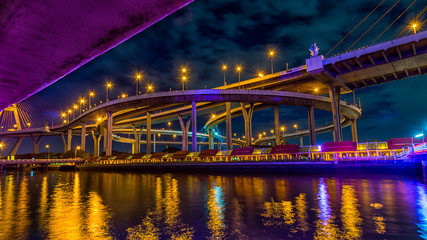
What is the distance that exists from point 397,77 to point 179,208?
49.9 metres

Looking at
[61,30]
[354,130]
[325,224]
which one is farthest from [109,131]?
[354,130]

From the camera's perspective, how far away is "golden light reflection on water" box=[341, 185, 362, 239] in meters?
7.15

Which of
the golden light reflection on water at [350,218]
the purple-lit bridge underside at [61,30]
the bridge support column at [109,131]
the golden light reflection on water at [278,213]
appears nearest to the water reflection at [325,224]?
the golden light reflection on water at [350,218]

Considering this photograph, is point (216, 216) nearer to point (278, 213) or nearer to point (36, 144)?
point (278, 213)

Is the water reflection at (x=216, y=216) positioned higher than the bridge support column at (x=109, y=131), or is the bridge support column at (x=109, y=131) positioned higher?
the bridge support column at (x=109, y=131)

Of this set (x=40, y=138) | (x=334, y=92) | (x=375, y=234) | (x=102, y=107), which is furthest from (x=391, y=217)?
(x=40, y=138)

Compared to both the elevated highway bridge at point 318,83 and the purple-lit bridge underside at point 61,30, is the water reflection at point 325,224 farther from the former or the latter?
the elevated highway bridge at point 318,83

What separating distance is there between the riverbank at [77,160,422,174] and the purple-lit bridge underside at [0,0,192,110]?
27318 millimetres

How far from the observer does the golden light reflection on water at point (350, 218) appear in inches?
281

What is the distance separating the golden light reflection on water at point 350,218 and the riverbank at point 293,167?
13.9 m

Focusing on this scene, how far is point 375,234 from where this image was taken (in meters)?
7.09

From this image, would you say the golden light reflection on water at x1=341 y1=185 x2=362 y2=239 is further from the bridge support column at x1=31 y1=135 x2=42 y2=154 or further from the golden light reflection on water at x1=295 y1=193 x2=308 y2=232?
the bridge support column at x1=31 y1=135 x2=42 y2=154

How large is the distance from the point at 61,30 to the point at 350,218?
9586 mm

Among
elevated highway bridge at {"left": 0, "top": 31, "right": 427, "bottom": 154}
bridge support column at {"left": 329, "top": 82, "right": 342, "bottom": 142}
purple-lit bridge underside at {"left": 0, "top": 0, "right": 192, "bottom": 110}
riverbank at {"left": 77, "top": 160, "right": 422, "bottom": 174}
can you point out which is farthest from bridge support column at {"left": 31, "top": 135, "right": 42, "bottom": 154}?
purple-lit bridge underside at {"left": 0, "top": 0, "right": 192, "bottom": 110}
